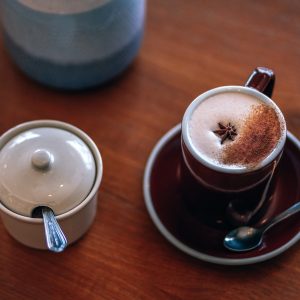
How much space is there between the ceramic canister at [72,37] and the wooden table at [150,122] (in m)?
0.04

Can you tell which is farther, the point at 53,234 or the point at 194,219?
the point at 194,219

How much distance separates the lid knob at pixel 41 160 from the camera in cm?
63

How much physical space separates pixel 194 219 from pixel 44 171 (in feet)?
0.65

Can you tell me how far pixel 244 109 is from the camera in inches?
25.5

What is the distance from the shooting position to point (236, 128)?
64 centimetres

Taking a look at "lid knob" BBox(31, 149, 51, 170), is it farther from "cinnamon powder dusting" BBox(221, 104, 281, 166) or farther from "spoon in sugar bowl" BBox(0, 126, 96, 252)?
"cinnamon powder dusting" BBox(221, 104, 281, 166)

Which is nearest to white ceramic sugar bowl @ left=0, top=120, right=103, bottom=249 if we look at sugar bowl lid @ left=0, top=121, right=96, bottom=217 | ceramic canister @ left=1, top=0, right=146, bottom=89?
sugar bowl lid @ left=0, top=121, right=96, bottom=217

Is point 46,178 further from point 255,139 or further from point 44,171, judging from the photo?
point 255,139

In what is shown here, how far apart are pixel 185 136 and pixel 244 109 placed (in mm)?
77

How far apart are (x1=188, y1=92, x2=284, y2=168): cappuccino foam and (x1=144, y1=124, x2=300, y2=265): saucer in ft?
0.33

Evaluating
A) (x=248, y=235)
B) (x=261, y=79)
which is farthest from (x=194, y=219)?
(x=261, y=79)

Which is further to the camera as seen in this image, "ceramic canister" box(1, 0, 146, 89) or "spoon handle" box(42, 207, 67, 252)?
"ceramic canister" box(1, 0, 146, 89)

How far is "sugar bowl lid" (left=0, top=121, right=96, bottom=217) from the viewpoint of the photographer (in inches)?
24.7

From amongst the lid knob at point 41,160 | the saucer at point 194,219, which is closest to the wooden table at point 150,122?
the saucer at point 194,219
